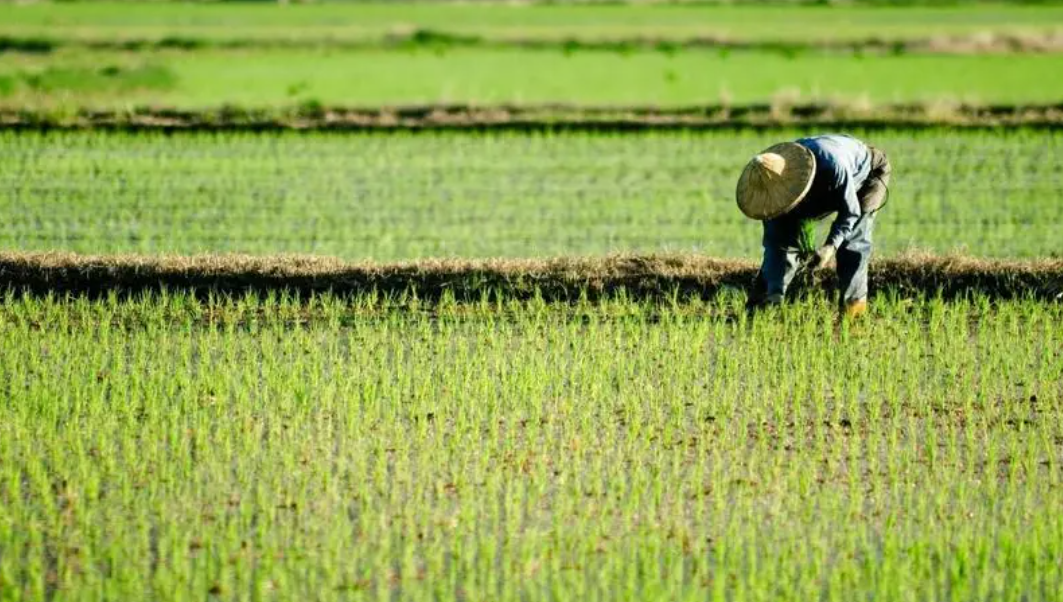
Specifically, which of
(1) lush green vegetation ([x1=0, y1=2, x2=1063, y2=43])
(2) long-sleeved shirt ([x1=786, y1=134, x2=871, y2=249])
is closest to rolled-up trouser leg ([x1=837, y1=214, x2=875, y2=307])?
(2) long-sleeved shirt ([x1=786, y1=134, x2=871, y2=249])

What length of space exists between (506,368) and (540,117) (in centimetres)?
745

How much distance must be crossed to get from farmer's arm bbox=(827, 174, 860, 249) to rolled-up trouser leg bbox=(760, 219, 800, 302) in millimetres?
269

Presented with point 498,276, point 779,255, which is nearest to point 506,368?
point 779,255

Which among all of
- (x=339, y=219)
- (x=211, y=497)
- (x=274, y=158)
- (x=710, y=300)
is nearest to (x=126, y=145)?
(x=274, y=158)

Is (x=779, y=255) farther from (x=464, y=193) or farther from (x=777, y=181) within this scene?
(x=464, y=193)

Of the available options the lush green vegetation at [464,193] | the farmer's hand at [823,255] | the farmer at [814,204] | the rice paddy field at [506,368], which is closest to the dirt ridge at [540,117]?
the rice paddy field at [506,368]

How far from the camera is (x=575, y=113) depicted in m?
14.5

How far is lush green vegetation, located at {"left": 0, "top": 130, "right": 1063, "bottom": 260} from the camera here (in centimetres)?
916

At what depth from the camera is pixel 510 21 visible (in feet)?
81.1

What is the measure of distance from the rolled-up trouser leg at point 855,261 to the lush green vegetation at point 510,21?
14257 millimetres

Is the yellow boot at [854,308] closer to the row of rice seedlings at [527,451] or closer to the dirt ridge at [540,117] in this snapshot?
the row of rice seedlings at [527,451]

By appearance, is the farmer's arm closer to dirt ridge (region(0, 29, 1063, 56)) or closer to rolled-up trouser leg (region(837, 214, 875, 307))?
rolled-up trouser leg (region(837, 214, 875, 307))

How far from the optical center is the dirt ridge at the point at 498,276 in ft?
26.8

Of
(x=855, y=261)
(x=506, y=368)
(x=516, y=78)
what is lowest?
(x=506, y=368)
